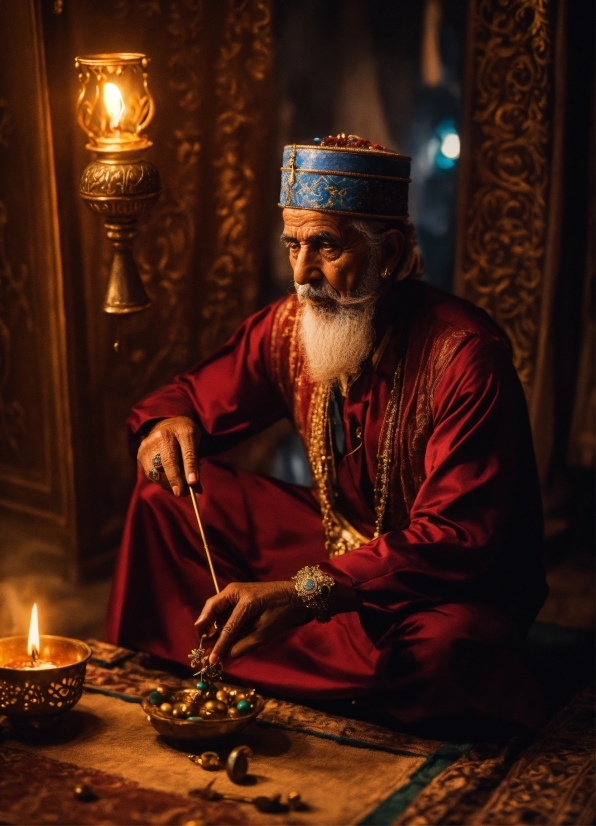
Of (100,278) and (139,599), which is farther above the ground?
(100,278)

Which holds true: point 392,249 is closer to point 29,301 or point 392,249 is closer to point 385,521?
point 385,521

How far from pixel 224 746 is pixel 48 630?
1173mm

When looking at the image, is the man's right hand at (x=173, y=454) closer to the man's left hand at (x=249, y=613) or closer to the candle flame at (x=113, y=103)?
the man's left hand at (x=249, y=613)

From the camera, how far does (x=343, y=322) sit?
11.7 feet

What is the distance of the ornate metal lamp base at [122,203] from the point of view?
3.93 metres

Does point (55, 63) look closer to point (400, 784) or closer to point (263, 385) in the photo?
point (263, 385)

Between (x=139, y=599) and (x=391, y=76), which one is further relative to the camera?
(x=391, y=76)

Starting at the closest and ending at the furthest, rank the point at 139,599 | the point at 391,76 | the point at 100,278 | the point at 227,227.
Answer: the point at 139,599 < the point at 100,278 < the point at 227,227 < the point at 391,76

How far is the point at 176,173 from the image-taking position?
4.67 metres

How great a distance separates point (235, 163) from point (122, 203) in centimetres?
103

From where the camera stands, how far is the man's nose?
3.50m

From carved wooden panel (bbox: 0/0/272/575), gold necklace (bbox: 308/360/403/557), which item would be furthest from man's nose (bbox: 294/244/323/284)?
carved wooden panel (bbox: 0/0/272/575)

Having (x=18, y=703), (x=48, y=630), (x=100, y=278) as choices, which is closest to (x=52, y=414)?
(x=100, y=278)

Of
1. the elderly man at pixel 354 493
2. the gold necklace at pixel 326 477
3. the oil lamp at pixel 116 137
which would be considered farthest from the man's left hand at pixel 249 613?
the oil lamp at pixel 116 137
